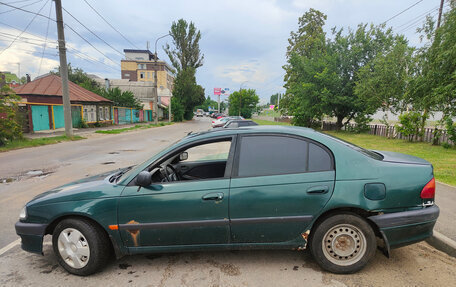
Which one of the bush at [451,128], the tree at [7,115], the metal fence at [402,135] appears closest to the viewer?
the bush at [451,128]

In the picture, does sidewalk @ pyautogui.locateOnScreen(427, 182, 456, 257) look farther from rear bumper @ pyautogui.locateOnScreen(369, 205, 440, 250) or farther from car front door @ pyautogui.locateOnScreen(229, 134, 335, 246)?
car front door @ pyautogui.locateOnScreen(229, 134, 335, 246)

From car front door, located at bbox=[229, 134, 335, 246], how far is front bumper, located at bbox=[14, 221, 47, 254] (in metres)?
2.06

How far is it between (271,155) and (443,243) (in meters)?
2.61

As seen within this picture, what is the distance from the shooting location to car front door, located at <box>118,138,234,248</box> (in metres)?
2.59

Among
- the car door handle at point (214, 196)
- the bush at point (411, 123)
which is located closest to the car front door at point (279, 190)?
the car door handle at point (214, 196)

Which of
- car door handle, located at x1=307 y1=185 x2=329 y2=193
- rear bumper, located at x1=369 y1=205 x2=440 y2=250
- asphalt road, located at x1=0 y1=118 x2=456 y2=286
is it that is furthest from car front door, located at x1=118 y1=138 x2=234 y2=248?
rear bumper, located at x1=369 y1=205 x2=440 y2=250

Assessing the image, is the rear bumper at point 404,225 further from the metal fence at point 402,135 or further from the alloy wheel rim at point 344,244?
the metal fence at point 402,135

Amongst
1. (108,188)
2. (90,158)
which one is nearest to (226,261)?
(108,188)

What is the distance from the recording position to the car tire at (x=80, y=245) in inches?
105

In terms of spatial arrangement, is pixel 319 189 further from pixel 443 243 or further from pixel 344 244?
pixel 443 243

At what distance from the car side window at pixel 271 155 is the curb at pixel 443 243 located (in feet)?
7.44

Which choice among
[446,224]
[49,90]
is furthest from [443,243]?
[49,90]

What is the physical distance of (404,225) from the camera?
8.43ft

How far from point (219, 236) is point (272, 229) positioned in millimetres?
560
